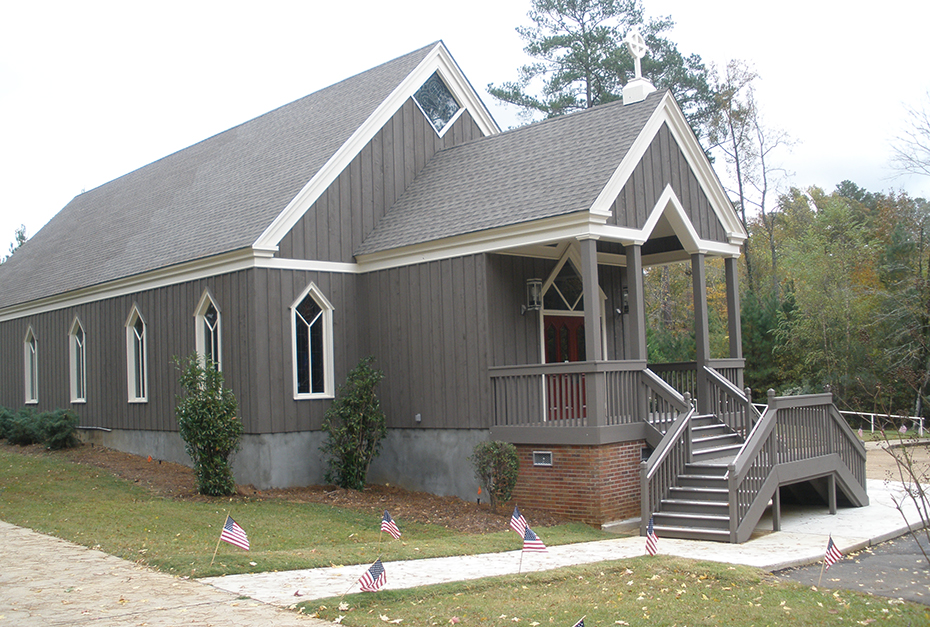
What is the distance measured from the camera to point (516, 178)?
1554 centimetres

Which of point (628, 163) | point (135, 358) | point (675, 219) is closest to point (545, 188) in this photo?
point (628, 163)

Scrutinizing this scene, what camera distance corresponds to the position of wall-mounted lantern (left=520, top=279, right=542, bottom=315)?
51.2 feet

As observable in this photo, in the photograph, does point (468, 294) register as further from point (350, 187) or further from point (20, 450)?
point (20, 450)

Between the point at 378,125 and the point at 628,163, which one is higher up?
the point at 378,125

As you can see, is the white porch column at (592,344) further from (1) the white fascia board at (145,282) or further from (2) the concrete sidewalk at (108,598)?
(2) the concrete sidewalk at (108,598)

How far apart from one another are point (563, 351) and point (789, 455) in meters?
5.00

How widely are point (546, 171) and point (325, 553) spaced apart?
312 inches

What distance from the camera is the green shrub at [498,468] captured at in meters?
13.6

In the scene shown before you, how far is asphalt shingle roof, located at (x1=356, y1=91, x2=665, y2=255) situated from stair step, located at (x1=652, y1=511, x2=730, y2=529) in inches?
183

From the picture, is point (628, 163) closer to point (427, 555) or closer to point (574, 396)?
point (574, 396)

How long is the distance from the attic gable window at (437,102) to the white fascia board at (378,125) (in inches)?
5.3

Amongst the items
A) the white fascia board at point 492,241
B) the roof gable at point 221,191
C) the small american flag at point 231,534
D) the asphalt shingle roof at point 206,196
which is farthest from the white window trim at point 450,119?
the small american flag at point 231,534

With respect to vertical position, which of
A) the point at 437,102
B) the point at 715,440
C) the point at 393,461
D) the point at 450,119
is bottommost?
the point at 393,461

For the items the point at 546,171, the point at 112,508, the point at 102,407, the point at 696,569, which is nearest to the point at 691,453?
the point at 696,569
